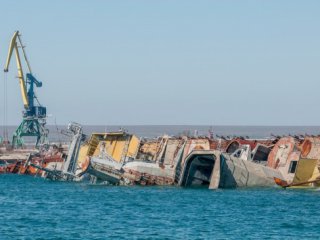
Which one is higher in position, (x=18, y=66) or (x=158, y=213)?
(x=18, y=66)

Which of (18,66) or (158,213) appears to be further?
(18,66)

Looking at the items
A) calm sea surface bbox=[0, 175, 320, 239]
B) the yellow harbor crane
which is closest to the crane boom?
the yellow harbor crane

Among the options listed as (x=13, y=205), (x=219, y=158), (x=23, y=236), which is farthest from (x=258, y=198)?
(x=23, y=236)

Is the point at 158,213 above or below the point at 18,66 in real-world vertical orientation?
below

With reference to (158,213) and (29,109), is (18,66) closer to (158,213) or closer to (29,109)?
(29,109)

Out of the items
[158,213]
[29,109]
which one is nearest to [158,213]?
[158,213]

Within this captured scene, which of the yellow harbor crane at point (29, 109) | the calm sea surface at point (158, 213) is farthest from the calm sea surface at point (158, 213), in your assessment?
the yellow harbor crane at point (29, 109)

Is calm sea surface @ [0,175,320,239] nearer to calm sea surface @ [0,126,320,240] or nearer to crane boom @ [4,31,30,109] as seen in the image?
calm sea surface @ [0,126,320,240]

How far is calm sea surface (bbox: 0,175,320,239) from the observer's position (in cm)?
5388

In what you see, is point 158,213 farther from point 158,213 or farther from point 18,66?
point 18,66

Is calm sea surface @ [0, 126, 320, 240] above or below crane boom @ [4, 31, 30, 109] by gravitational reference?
below

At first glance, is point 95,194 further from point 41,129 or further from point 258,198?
point 41,129

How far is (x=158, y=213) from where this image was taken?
62.9 metres

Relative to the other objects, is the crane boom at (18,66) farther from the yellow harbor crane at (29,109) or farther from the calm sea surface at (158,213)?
the calm sea surface at (158,213)
